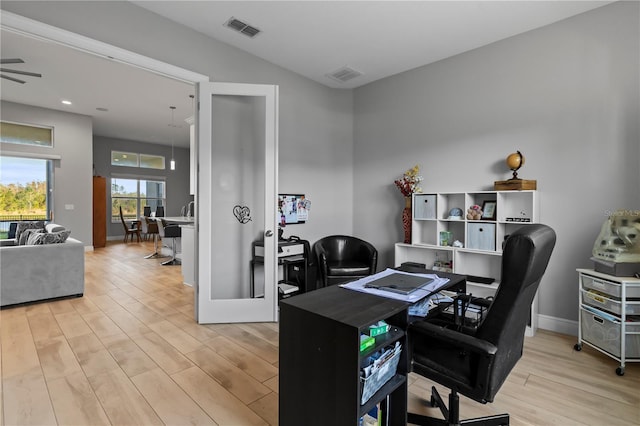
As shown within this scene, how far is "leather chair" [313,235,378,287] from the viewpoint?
3629 mm

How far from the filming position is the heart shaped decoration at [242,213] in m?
3.46

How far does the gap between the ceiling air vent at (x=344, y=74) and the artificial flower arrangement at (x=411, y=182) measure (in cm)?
152

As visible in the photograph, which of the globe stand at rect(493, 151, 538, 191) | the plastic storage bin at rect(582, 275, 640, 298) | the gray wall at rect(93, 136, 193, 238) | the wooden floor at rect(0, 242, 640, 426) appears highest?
the gray wall at rect(93, 136, 193, 238)

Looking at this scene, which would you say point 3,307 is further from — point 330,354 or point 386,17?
point 386,17

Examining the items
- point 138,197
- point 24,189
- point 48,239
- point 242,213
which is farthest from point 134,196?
point 242,213

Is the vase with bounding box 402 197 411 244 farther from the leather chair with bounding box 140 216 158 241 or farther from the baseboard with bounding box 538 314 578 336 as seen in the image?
the leather chair with bounding box 140 216 158 241

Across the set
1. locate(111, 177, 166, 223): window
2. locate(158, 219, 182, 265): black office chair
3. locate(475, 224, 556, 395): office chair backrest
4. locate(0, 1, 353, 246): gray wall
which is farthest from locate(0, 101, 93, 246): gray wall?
locate(475, 224, 556, 395): office chair backrest

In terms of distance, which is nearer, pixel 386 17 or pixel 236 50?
pixel 386 17

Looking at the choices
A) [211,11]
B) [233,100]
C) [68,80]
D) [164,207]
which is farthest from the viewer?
[164,207]

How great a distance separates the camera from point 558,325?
3041 mm

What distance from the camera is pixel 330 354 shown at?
4.00 feet

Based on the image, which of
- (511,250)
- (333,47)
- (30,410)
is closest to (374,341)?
(511,250)

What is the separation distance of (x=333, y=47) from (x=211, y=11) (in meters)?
1.34

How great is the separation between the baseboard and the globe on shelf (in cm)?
146
